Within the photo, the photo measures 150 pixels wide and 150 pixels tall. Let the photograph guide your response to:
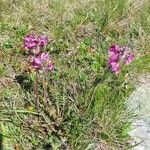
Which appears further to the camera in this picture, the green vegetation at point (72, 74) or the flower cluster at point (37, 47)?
the green vegetation at point (72, 74)

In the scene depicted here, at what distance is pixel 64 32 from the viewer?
4.29 m

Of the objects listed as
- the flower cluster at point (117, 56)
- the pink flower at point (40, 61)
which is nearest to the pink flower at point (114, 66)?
the flower cluster at point (117, 56)

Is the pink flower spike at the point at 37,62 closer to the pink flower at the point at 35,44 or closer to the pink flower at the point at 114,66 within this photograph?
the pink flower at the point at 35,44

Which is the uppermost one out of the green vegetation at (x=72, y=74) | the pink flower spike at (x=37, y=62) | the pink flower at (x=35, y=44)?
the pink flower at (x=35, y=44)

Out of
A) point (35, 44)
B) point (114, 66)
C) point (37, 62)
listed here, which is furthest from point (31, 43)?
point (114, 66)

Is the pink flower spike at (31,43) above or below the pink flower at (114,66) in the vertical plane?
above

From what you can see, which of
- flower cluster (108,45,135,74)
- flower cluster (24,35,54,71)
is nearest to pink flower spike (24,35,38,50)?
flower cluster (24,35,54,71)

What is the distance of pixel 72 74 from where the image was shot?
149 inches

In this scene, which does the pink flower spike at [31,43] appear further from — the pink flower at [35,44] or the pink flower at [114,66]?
the pink flower at [114,66]

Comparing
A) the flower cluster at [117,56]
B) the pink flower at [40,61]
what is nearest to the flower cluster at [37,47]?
the pink flower at [40,61]

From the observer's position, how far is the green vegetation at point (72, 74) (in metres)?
3.25

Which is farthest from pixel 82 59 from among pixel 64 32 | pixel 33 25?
pixel 33 25

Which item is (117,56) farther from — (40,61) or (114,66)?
(40,61)

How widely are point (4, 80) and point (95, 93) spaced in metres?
0.83
